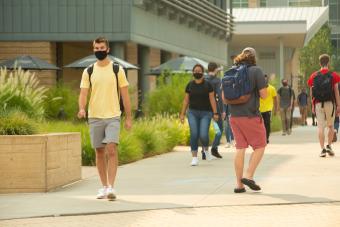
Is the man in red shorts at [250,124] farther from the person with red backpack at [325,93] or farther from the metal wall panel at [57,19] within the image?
the metal wall panel at [57,19]

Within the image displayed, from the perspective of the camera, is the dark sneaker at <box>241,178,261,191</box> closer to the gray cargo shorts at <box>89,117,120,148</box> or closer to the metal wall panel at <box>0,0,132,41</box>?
the gray cargo shorts at <box>89,117,120,148</box>

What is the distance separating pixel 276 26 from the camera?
64375mm

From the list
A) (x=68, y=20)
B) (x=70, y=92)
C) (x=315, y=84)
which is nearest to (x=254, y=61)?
(x=315, y=84)

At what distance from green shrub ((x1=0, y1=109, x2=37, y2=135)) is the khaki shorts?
6708 millimetres

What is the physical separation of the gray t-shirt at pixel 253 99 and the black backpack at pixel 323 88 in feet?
20.3

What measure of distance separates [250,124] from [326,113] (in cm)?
650

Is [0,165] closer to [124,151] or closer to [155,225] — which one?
[155,225]

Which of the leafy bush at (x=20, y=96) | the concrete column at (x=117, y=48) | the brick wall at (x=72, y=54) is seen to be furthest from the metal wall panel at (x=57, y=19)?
the leafy bush at (x=20, y=96)

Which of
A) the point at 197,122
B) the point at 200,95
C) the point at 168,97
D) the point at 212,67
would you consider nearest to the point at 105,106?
the point at 200,95

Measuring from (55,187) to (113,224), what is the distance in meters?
3.63

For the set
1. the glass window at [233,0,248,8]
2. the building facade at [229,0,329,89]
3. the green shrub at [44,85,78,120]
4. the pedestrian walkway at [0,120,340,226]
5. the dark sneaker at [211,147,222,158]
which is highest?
the glass window at [233,0,248,8]

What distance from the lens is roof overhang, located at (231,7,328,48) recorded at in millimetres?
64125

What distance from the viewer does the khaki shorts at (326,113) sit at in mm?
18297

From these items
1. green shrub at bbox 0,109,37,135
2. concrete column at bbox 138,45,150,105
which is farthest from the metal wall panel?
green shrub at bbox 0,109,37,135
